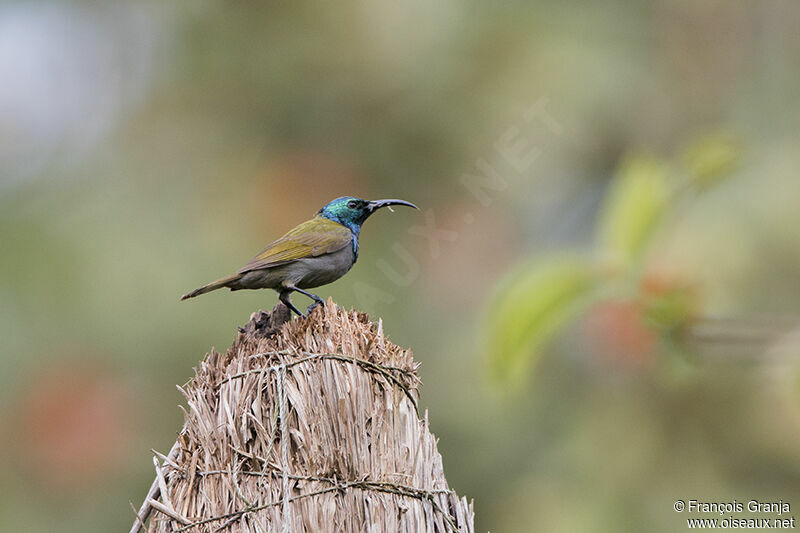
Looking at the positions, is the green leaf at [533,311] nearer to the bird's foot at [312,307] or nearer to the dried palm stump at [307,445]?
the dried palm stump at [307,445]

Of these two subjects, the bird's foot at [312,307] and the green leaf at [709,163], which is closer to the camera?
the green leaf at [709,163]

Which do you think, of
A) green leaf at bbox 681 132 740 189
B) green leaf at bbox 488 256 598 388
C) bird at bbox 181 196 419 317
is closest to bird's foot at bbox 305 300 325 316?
bird at bbox 181 196 419 317

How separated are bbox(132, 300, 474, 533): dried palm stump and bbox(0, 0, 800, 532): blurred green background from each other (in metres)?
2.83

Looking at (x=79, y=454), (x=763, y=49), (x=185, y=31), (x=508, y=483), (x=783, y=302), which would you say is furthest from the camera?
(x=185, y=31)

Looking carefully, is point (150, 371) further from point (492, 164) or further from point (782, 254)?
point (782, 254)

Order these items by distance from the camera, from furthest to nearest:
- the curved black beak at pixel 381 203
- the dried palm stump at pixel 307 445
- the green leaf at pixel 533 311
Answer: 1. the curved black beak at pixel 381 203
2. the dried palm stump at pixel 307 445
3. the green leaf at pixel 533 311

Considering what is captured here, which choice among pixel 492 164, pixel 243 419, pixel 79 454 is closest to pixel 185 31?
pixel 492 164

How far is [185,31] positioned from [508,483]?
544cm

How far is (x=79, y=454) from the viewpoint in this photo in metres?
8.66

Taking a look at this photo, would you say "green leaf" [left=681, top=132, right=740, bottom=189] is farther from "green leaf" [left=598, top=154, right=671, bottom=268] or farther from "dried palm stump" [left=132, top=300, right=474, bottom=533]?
"dried palm stump" [left=132, top=300, right=474, bottom=533]

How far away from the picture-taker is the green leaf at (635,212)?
3086 mm

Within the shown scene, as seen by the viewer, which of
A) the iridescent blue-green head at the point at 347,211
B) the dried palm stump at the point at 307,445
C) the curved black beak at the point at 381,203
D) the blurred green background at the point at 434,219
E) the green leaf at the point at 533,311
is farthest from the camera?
the blurred green background at the point at 434,219

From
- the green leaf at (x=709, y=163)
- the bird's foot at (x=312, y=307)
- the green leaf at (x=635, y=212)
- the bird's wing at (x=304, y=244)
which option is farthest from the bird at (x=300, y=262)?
the green leaf at (x=709, y=163)

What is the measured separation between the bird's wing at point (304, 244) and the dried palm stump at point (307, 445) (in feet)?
3.52
